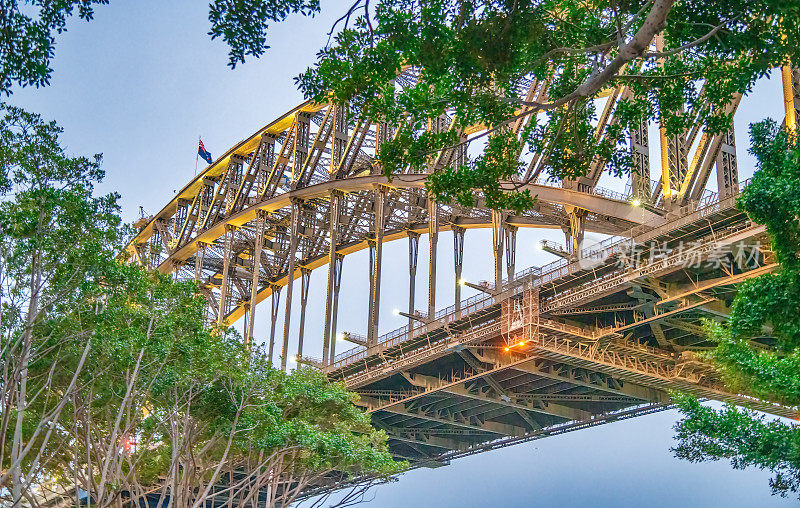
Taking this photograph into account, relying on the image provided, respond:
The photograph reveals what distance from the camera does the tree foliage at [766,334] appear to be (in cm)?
1496

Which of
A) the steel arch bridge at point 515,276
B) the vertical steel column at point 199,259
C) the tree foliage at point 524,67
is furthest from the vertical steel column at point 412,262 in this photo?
the tree foliage at point 524,67

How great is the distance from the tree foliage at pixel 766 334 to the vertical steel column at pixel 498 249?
67.8 feet

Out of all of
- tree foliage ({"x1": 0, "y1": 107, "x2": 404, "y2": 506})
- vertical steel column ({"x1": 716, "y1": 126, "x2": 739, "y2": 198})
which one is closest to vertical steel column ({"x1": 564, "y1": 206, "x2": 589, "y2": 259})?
vertical steel column ({"x1": 716, "y1": 126, "x2": 739, "y2": 198})

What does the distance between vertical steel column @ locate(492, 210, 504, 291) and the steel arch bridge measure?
0.11 m

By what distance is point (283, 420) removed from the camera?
3800 cm

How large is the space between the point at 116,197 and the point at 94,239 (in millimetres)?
1401

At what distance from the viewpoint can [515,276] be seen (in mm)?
44219

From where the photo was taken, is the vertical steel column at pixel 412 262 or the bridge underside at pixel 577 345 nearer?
the bridge underside at pixel 577 345

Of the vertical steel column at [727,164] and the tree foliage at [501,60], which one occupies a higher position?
the vertical steel column at [727,164]

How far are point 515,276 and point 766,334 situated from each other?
2566 cm

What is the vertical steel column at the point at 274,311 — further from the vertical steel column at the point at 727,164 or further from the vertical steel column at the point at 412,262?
the vertical steel column at the point at 727,164

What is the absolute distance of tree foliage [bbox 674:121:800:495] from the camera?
15.0 meters

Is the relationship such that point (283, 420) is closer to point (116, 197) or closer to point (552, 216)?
point (116, 197)

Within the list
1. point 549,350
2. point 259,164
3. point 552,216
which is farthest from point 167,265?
point 549,350
